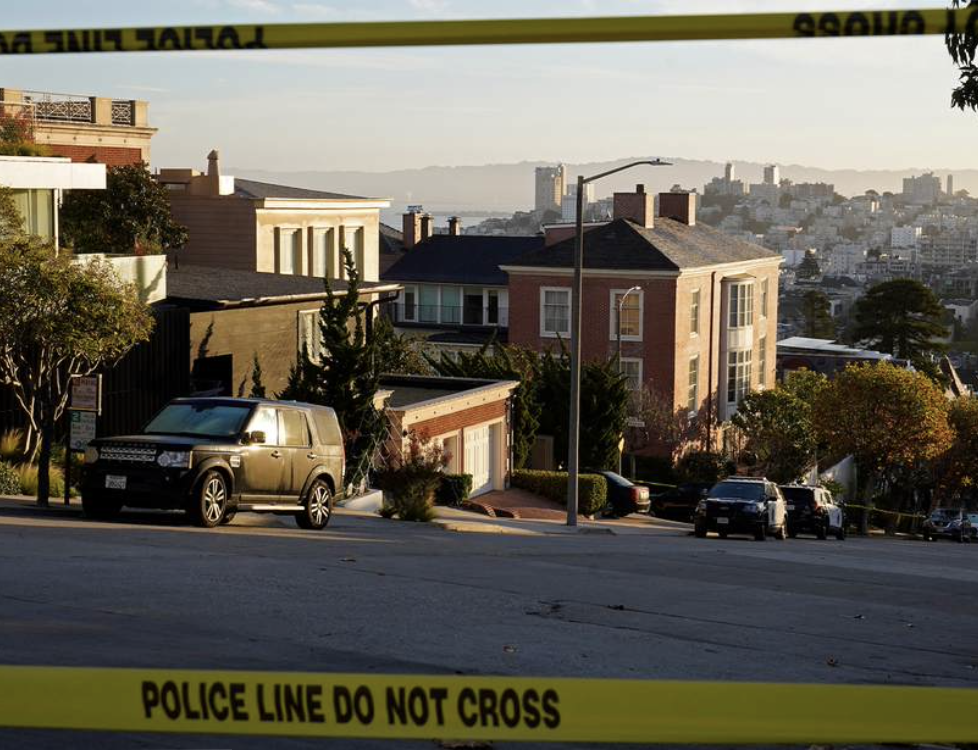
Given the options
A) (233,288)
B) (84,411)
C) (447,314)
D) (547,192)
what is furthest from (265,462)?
(447,314)

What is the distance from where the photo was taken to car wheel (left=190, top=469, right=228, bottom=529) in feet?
63.1

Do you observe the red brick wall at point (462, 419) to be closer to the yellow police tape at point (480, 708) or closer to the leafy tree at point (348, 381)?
the leafy tree at point (348, 381)

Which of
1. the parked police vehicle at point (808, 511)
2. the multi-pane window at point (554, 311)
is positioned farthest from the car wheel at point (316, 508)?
the multi-pane window at point (554, 311)

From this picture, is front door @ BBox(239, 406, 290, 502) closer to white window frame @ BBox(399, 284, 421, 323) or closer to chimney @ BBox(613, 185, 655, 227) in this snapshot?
chimney @ BBox(613, 185, 655, 227)

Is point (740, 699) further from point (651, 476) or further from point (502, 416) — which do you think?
point (651, 476)

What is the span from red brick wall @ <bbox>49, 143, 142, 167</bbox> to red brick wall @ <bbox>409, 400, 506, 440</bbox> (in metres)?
18.4

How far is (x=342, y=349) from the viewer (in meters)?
29.1

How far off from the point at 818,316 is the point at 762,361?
63.1 metres

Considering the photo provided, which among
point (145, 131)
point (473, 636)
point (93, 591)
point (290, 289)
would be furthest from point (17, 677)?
point (145, 131)

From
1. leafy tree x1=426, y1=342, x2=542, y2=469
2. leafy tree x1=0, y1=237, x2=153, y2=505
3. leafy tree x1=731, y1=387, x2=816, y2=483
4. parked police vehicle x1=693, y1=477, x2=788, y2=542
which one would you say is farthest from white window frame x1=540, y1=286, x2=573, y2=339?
leafy tree x1=0, y1=237, x2=153, y2=505

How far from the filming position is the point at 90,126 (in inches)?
2114

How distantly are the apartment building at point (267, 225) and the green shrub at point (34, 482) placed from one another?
2283cm

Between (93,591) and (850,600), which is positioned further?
(850,600)

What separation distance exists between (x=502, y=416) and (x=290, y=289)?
8.31 meters
